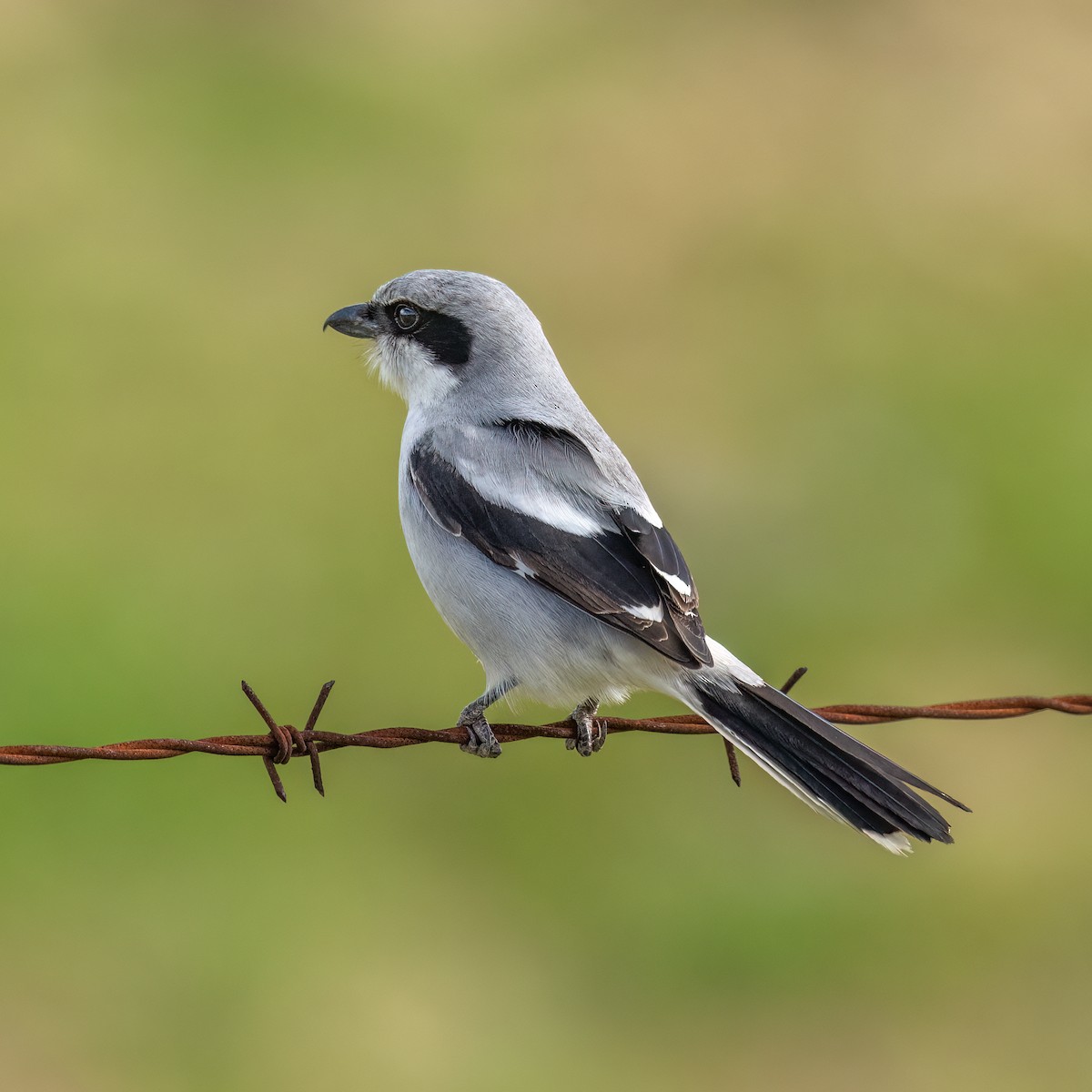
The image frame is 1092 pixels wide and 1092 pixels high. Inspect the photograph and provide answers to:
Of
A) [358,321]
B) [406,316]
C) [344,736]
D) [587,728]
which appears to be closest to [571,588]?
[587,728]

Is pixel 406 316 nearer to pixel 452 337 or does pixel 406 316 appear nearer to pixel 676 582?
pixel 452 337

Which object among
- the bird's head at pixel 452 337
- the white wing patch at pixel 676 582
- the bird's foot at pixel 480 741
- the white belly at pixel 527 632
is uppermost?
the bird's head at pixel 452 337

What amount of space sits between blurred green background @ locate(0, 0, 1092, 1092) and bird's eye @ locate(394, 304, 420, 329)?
2.98m

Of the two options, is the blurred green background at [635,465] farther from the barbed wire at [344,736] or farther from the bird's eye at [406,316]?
the bird's eye at [406,316]

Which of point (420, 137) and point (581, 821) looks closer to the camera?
point (581, 821)

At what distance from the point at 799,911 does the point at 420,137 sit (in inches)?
398

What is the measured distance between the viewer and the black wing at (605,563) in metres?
4.24

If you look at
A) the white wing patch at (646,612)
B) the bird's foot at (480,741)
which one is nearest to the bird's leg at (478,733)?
the bird's foot at (480,741)

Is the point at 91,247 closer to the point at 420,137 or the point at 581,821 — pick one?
the point at 420,137

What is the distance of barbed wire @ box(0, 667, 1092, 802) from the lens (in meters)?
3.69

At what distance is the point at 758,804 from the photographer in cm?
829

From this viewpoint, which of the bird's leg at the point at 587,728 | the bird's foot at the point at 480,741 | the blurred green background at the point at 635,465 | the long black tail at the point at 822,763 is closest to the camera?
the long black tail at the point at 822,763

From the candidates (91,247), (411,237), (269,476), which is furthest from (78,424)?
(411,237)

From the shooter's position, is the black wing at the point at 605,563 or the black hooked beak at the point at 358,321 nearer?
the black wing at the point at 605,563
